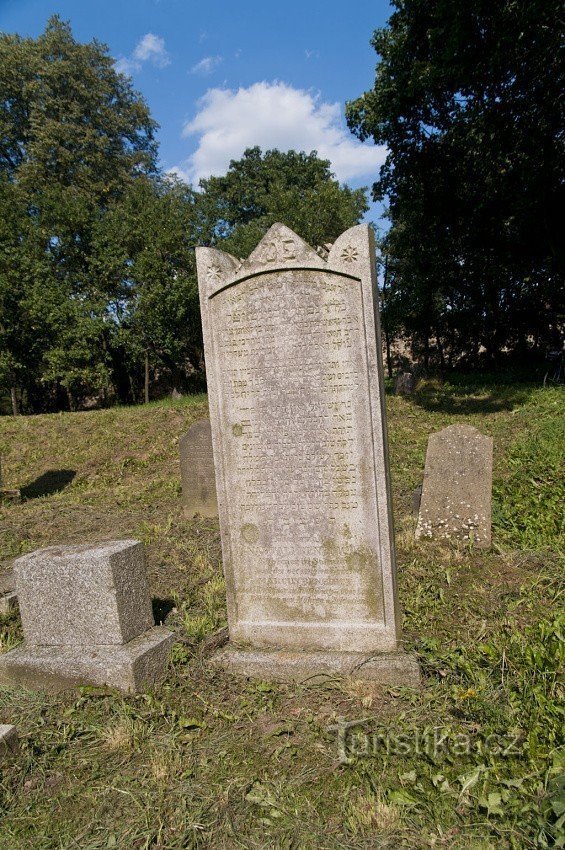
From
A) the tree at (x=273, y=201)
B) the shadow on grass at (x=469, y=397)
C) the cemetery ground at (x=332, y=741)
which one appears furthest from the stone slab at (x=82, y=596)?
the tree at (x=273, y=201)

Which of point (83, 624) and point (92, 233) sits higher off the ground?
point (92, 233)

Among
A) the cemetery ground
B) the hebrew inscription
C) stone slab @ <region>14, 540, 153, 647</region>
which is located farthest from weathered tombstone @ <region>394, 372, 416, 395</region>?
stone slab @ <region>14, 540, 153, 647</region>

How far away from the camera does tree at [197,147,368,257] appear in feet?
84.8

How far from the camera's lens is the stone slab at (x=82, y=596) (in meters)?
3.91

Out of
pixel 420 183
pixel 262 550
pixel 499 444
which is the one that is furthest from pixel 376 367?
pixel 420 183

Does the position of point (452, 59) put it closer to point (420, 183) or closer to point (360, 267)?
point (420, 183)

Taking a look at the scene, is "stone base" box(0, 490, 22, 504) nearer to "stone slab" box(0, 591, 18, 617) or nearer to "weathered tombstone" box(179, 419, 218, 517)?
"weathered tombstone" box(179, 419, 218, 517)

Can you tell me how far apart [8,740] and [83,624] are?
3.05 ft

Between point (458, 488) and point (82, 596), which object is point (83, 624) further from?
point (458, 488)

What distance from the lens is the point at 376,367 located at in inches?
145

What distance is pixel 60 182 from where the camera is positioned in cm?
2562

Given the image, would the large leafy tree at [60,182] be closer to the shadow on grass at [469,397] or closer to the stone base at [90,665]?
the shadow on grass at [469,397]

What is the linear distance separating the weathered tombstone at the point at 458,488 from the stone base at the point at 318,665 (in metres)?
2.63

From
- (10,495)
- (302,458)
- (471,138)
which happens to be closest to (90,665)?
(302,458)
